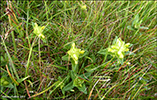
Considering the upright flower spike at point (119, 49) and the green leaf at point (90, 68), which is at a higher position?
the upright flower spike at point (119, 49)

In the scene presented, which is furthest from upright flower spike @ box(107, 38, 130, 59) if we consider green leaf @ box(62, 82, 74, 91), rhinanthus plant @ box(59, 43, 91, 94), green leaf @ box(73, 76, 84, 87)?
green leaf @ box(62, 82, 74, 91)

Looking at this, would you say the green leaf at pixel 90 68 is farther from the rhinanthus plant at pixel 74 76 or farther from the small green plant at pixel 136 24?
the small green plant at pixel 136 24

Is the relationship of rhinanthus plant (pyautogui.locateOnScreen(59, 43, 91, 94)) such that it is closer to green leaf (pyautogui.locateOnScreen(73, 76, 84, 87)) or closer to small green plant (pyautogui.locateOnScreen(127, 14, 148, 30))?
green leaf (pyautogui.locateOnScreen(73, 76, 84, 87))

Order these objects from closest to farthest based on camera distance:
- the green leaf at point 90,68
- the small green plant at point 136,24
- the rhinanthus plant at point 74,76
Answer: the rhinanthus plant at point 74,76
the green leaf at point 90,68
the small green plant at point 136,24

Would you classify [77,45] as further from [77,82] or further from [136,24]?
[136,24]

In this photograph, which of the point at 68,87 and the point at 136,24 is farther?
the point at 136,24

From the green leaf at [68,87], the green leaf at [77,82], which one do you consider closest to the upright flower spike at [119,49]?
the green leaf at [77,82]

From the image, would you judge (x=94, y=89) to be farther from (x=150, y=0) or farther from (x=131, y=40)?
(x=150, y=0)

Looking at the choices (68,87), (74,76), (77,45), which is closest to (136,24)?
(77,45)
